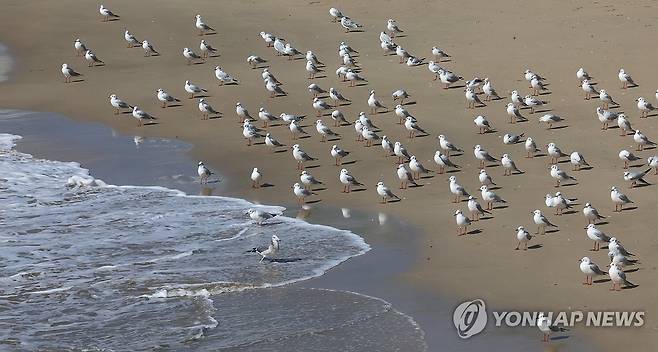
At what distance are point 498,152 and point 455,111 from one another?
315 centimetres

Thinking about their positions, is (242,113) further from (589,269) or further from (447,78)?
(589,269)

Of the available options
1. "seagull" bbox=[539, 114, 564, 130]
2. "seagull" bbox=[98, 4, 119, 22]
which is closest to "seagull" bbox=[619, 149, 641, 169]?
"seagull" bbox=[539, 114, 564, 130]

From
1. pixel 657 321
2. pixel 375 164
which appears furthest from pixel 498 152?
pixel 657 321

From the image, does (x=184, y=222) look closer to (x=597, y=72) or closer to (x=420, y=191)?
(x=420, y=191)

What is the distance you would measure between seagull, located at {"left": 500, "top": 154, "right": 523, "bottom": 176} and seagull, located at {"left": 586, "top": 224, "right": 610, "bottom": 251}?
14.2 ft

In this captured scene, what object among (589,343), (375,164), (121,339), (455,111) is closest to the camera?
(589,343)

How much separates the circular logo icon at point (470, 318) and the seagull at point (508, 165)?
6.93 meters

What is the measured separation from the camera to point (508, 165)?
80.5 feet

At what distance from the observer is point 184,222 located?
22.8m

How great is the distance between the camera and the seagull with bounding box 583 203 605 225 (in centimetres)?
2122

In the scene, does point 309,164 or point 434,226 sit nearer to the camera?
point 434,226

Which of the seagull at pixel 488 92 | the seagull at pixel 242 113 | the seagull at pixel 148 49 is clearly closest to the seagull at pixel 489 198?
the seagull at pixel 488 92

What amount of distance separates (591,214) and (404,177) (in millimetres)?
4089

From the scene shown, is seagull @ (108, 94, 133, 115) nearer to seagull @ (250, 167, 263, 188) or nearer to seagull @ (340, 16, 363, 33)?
seagull @ (250, 167, 263, 188)
